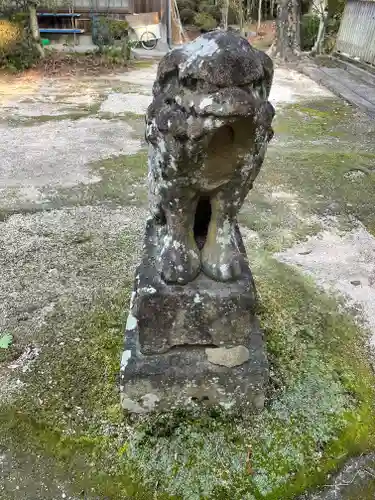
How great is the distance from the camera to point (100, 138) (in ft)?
16.6

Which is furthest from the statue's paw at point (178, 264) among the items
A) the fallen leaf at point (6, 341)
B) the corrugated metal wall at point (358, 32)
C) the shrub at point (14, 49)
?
the corrugated metal wall at point (358, 32)

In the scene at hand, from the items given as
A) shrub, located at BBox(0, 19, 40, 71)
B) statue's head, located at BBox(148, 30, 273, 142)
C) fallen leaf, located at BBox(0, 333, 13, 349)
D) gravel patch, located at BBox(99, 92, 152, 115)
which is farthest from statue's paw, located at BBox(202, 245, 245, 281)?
shrub, located at BBox(0, 19, 40, 71)

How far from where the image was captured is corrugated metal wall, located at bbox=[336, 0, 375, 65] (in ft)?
29.2

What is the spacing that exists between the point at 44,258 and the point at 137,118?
11.0ft

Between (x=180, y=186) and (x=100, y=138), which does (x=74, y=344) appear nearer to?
(x=180, y=186)

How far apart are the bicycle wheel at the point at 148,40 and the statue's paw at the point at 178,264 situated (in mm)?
10976

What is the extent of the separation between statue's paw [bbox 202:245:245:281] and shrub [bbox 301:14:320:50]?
35.6 ft

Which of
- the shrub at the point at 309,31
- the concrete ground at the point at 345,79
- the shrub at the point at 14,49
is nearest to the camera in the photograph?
the concrete ground at the point at 345,79

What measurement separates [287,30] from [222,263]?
30.4 feet

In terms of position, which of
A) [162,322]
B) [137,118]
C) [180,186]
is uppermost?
[180,186]

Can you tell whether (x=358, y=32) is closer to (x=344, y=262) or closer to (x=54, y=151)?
(x=54, y=151)

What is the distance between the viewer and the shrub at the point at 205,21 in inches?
543

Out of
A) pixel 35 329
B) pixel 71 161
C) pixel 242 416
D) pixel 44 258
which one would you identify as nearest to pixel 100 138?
pixel 71 161

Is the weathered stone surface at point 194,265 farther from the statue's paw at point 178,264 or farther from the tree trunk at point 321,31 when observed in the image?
the tree trunk at point 321,31
